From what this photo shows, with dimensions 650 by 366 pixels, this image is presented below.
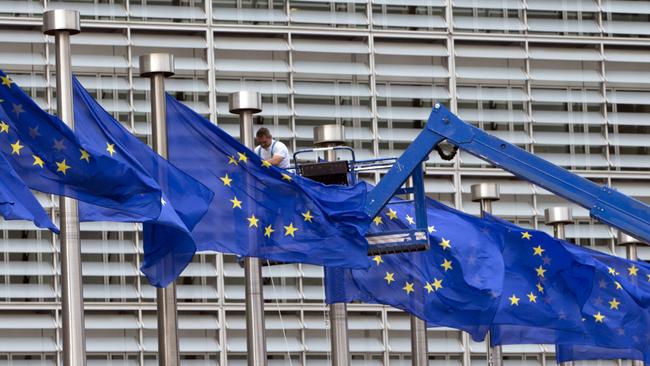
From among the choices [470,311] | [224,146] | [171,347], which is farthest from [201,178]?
[470,311]

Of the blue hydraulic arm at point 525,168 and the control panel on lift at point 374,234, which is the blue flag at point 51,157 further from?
the blue hydraulic arm at point 525,168

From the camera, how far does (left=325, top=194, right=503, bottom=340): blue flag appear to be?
3219 cm

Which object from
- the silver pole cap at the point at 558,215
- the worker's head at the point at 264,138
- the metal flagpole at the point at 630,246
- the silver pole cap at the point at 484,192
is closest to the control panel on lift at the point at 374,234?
the worker's head at the point at 264,138

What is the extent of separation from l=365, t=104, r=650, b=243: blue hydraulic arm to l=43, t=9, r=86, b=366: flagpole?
6946 millimetres

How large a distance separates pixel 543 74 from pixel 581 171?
2217 millimetres

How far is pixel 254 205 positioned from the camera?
29109 mm

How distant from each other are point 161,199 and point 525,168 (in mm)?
7796

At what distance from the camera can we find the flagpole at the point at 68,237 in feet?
83.2

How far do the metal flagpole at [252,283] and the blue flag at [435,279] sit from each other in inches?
48.2

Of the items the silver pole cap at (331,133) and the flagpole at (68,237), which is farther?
the silver pole cap at (331,133)

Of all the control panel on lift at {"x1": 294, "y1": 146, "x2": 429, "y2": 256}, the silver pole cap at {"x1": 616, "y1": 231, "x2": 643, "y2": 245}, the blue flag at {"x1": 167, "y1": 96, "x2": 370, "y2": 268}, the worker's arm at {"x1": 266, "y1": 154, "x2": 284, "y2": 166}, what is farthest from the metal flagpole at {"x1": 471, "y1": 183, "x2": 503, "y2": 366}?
the blue flag at {"x1": 167, "y1": 96, "x2": 370, "y2": 268}

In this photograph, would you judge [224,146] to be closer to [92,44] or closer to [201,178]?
[201,178]

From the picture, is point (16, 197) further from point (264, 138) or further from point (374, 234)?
point (374, 234)

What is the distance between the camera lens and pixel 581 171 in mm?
43906
